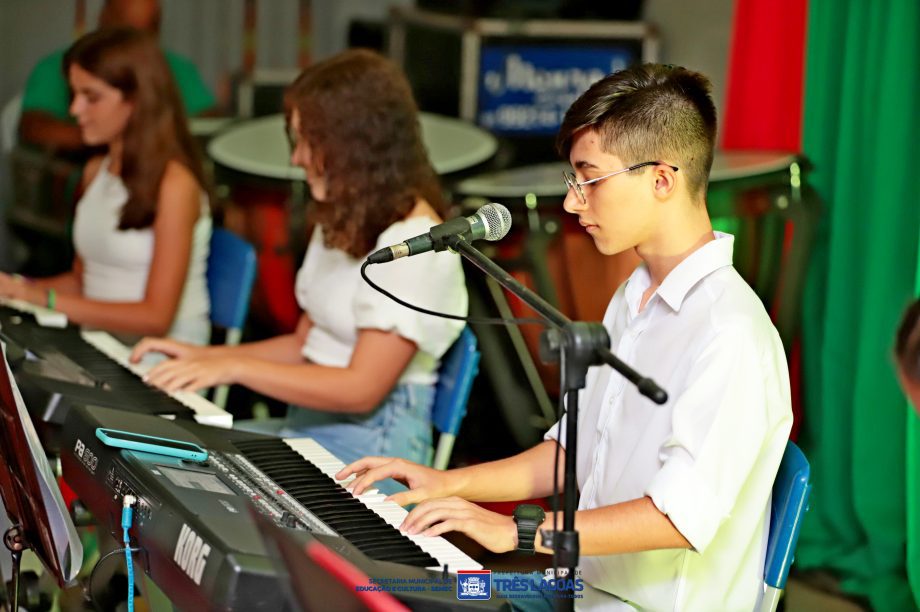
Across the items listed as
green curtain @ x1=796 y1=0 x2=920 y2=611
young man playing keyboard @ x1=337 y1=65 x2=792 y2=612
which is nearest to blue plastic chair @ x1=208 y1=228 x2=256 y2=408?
young man playing keyboard @ x1=337 y1=65 x2=792 y2=612

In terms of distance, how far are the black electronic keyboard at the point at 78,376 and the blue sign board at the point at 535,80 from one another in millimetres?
2117

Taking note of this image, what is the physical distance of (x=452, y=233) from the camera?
1573 mm

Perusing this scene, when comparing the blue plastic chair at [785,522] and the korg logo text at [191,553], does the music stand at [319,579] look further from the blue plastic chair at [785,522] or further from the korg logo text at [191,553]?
the blue plastic chair at [785,522]

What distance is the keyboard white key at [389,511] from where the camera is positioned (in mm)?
1587

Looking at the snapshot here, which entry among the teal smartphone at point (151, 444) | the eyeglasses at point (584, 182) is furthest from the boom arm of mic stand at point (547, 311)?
the teal smartphone at point (151, 444)

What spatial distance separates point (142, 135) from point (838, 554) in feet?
6.81

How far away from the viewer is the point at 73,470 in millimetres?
2006

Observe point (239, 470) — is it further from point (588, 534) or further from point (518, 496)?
point (588, 534)

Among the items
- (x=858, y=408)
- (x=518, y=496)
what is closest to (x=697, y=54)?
(x=858, y=408)

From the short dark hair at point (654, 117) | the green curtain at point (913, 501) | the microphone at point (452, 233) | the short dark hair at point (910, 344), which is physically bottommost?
the green curtain at point (913, 501)

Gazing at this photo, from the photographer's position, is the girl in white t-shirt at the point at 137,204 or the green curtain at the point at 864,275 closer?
the green curtain at the point at 864,275

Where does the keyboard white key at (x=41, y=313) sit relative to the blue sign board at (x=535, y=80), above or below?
below

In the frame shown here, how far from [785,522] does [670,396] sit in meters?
0.23

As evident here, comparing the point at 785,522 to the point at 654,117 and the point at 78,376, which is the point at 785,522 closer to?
the point at 654,117
